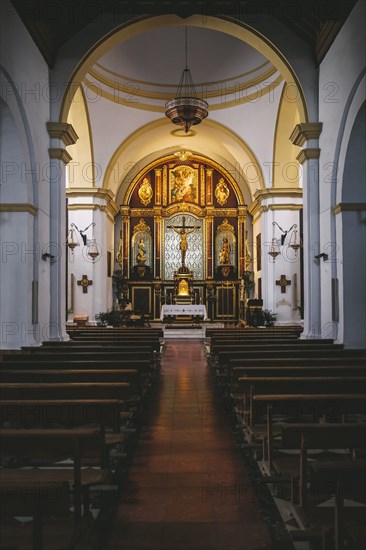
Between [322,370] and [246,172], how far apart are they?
15.5m

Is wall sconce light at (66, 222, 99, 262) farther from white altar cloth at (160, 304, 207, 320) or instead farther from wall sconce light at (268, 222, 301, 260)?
wall sconce light at (268, 222, 301, 260)

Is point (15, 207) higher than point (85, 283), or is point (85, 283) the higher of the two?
point (15, 207)

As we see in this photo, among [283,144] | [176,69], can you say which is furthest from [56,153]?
[283,144]

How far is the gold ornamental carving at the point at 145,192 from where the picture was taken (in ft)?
76.7

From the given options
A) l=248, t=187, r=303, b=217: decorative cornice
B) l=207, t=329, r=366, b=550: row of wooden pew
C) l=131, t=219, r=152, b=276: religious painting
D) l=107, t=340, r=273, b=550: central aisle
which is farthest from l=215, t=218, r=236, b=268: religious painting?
l=107, t=340, r=273, b=550: central aisle

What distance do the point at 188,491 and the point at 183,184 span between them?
2021 cm

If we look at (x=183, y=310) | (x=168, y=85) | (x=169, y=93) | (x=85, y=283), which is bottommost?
(x=183, y=310)

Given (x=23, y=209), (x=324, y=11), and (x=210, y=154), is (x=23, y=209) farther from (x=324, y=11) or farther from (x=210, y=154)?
(x=210, y=154)

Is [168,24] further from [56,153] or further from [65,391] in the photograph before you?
[65,391]

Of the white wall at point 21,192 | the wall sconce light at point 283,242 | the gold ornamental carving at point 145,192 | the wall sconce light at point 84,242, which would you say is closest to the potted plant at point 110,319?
the wall sconce light at point 84,242

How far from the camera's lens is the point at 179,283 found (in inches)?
869

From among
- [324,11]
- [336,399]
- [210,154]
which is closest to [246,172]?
[210,154]

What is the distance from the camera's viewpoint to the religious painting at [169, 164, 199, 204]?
23500 millimetres

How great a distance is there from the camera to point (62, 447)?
2670 mm
